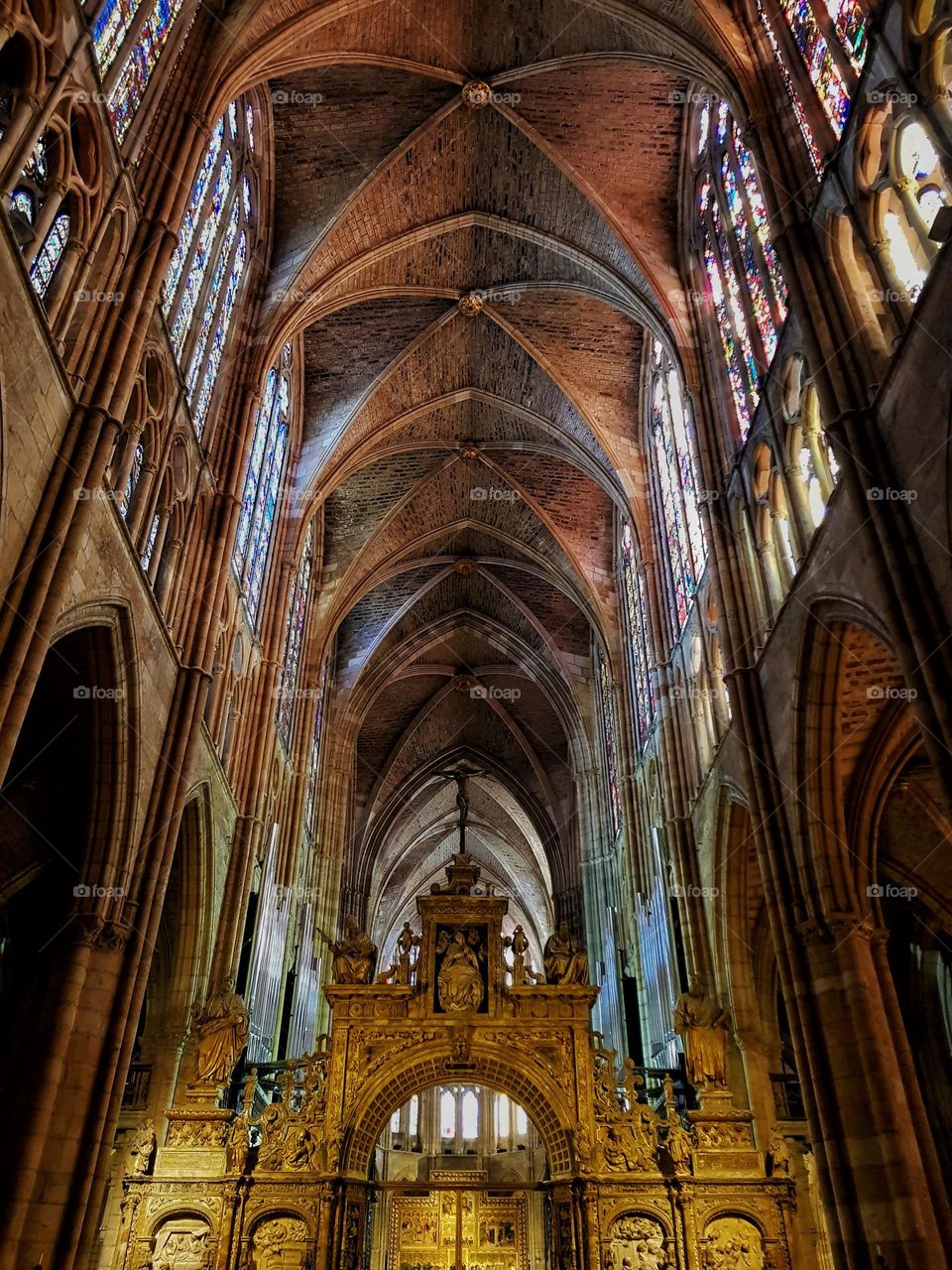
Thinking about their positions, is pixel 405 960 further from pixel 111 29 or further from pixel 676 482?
pixel 111 29

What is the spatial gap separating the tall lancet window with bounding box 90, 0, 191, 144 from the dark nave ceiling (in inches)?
60.7

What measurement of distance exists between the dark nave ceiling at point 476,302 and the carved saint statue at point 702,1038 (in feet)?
38.6

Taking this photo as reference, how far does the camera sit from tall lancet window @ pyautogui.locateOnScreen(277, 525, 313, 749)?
23.6 meters

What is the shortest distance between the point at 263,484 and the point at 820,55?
41.7ft

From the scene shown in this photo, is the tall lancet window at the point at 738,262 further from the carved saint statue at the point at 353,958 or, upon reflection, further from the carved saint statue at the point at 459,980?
the carved saint statue at the point at 353,958

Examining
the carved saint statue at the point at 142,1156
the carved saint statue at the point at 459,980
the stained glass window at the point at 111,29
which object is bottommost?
the carved saint statue at the point at 142,1156

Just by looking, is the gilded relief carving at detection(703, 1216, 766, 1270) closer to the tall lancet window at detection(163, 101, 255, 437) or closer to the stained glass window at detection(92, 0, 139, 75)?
the tall lancet window at detection(163, 101, 255, 437)

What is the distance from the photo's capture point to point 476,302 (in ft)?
74.0

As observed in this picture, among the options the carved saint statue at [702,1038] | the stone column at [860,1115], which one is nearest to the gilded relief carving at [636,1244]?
the carved saint statue at [702,1038]

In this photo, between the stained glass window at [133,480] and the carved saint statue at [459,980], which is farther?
the carved saint statue at [459,980]

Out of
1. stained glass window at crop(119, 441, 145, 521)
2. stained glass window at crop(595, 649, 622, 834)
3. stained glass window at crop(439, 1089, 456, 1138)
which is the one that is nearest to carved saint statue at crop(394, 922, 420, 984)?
stained glass window at crop(119, 441, 145, 521)

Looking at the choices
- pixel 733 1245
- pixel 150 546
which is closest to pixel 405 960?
pixel 733 1245

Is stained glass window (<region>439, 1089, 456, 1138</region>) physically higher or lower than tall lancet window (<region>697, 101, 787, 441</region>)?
lower

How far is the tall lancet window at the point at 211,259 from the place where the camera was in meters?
14.5
